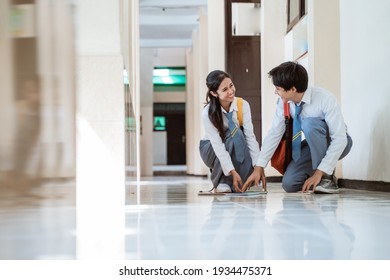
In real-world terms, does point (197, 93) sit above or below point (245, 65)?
below

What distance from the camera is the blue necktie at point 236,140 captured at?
3824mm

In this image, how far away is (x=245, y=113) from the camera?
3857 millimetres

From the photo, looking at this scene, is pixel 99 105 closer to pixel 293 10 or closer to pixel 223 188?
pixel 223 188

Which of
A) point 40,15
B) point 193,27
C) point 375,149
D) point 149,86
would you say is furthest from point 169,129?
point 40,15

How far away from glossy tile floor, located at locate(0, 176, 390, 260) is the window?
3.78 meters

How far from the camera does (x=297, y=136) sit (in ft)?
12.4

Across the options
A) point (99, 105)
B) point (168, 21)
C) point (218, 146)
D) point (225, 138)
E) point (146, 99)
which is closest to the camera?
point (99, 105)

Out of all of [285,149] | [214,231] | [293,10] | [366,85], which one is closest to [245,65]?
[293,10]

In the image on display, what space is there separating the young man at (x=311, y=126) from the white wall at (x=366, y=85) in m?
0.46

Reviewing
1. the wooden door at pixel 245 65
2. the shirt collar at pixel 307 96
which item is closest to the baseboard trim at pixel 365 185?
the shirt collar at pixel 307 96

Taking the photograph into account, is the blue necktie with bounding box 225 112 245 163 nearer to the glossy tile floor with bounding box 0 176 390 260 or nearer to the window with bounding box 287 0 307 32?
the glossy tile floor with bounding box 0 176 390 260

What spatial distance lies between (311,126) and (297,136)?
18 centimetres

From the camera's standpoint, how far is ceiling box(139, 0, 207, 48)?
40.1 feet

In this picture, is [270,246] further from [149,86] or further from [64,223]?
[149,86]
